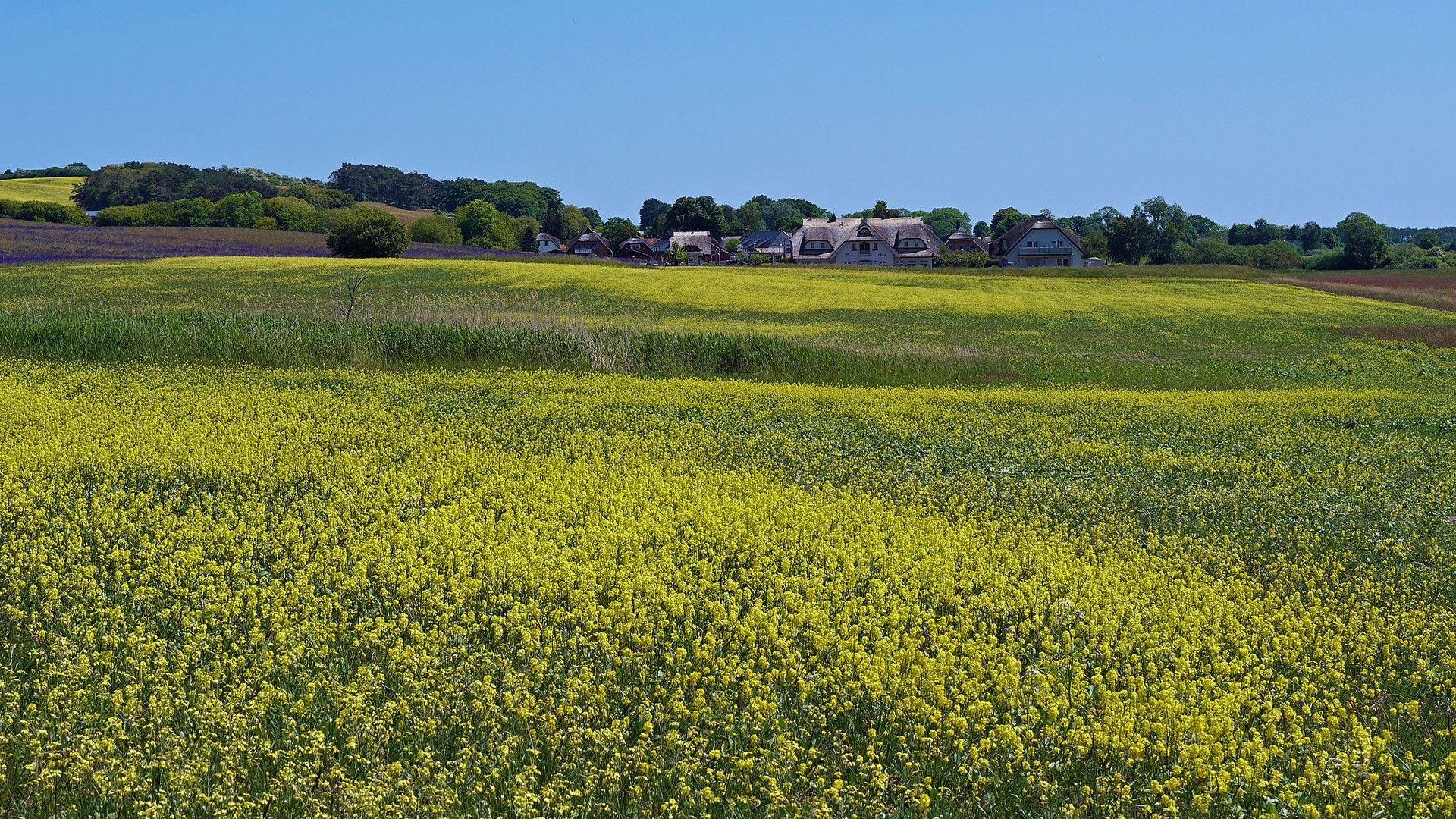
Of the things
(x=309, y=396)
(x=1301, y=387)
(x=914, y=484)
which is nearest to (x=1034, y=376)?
(x=1301, y=387)

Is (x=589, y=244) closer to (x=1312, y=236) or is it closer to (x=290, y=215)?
(x=290, y=215)

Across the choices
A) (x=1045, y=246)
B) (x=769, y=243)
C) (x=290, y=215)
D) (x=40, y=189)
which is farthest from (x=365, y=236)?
(x=40, y=189)

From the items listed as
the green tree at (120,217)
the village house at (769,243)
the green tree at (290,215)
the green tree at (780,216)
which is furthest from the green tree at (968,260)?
the green tree at (780,216)

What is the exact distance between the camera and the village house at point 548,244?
4877 inches

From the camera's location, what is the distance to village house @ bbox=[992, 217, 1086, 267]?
331 feet

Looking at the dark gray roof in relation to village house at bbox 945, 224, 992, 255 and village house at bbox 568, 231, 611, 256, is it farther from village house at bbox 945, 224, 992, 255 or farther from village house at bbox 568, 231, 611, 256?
village house at bbox 945, 224, 992, 255

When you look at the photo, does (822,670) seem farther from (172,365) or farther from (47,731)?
(172,365)

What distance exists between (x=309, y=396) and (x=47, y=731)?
1059cm

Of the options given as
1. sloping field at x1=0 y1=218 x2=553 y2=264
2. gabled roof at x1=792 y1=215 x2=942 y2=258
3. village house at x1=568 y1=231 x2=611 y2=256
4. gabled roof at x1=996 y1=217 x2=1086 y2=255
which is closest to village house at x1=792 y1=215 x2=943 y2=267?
gabled roof at x1=792 y1=215 x2=942 y2=258

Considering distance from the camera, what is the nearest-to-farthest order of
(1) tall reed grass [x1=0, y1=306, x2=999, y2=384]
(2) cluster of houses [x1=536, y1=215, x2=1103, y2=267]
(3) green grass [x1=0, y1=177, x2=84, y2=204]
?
1. (1) tall reed grass [x1=0, y1=306, x2=999, y2=384]
2. (2) cluster of houses [x1=536, y1=215, x2=1103, y2=267]
3. (3) green grass [x1=0, y1=177, x2=84, y2=204]

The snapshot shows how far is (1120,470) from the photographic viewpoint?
39.2 ft

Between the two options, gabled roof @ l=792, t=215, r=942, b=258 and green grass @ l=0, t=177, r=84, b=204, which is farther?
gabled roof @ l=792, t=215, r=942, b=258

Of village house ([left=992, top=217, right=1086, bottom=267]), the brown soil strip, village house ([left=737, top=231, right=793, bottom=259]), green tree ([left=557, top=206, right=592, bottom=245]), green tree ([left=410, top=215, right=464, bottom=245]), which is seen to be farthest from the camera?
green tree ([left=557, top=206, right=592, bottom=245])

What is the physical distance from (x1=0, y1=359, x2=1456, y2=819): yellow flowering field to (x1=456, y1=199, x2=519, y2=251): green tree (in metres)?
107
